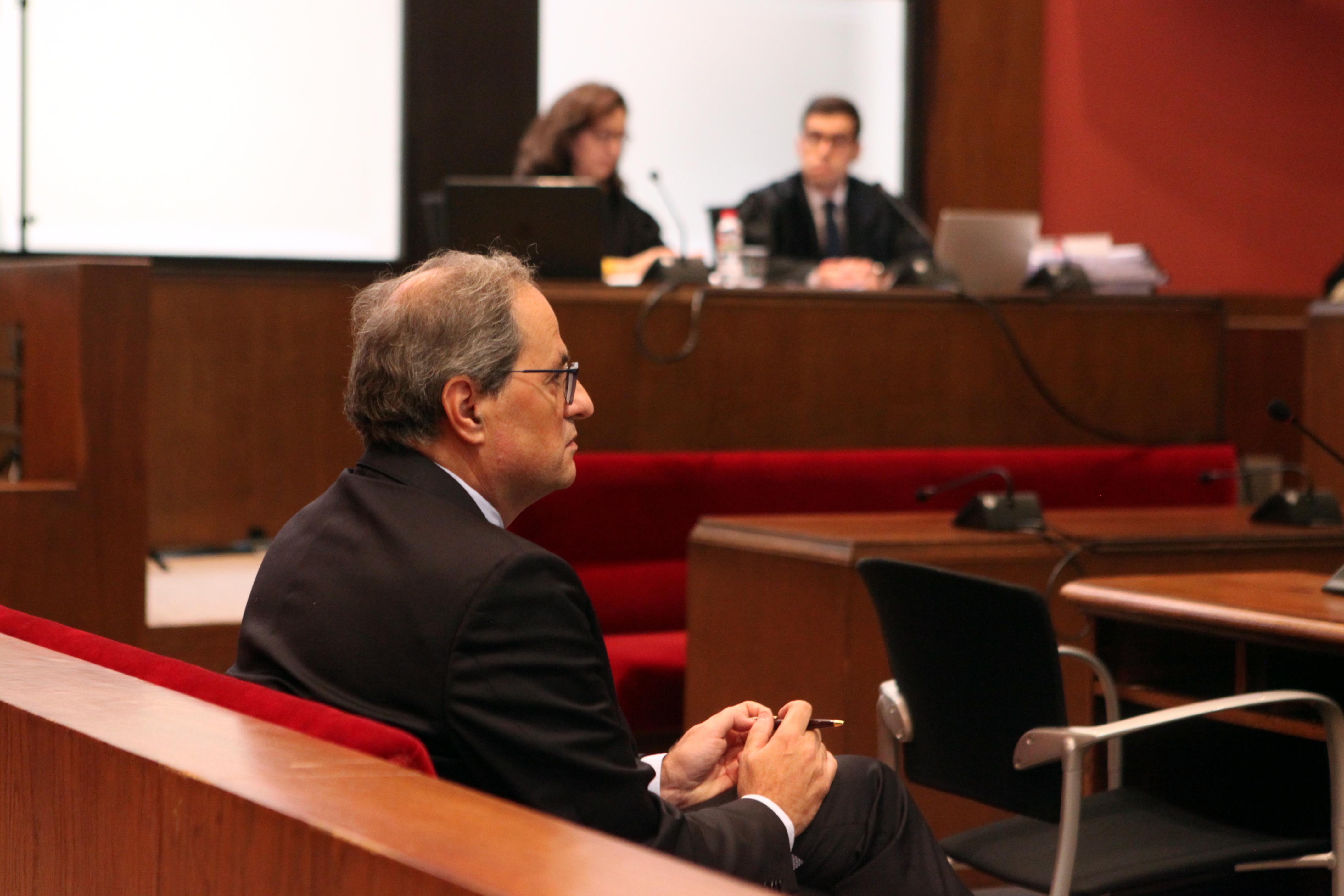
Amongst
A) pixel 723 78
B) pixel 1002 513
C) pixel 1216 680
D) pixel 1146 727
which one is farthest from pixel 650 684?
pixel 723 78

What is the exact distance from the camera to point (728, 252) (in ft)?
14.7

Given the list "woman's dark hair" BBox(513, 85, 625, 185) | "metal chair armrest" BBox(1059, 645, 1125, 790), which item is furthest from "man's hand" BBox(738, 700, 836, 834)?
"woman's dark hair" BBox(513, 85, 625, 185)

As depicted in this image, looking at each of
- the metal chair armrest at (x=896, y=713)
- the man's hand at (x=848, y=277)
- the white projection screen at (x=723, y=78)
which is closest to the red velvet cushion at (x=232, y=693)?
the metal chair armrest at (x=896, y=713)

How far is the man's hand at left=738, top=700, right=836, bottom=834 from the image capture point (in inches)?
64.3

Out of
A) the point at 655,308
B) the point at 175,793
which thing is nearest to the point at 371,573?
the point at 175,793

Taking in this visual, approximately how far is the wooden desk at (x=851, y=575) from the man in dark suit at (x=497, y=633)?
1.11 meters

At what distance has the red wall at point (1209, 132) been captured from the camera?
22.1ft

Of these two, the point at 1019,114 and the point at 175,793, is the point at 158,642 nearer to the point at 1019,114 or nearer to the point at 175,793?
the point at 175,793

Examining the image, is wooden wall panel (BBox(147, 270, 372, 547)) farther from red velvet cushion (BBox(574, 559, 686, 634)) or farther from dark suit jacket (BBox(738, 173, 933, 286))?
dark suit jacket (BBox(738, 173, 933, 286))

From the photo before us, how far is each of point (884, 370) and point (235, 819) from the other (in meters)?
3.41

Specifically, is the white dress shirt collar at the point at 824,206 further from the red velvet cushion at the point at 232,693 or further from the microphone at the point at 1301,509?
the red velvet cushion at the point at 232,693

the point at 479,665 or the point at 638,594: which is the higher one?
the point at 479,665

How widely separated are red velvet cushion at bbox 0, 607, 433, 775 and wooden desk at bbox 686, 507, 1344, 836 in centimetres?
163

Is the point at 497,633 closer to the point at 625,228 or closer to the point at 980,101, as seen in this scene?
the point at 625,228
